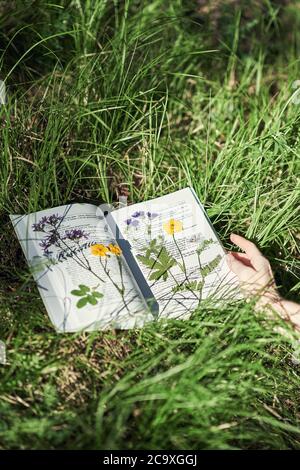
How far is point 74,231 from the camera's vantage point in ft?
5.07

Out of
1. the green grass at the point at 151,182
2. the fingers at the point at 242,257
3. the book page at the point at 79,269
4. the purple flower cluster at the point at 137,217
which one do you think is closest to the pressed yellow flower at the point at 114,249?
the book page at the point at 79,269

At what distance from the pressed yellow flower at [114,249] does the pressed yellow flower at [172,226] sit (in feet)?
0.60

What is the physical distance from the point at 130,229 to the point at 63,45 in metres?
0.78

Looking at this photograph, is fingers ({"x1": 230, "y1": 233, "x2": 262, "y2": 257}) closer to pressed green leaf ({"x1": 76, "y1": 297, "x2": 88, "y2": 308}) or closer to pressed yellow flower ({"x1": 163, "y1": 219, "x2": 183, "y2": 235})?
pressed yellow flower ({"x1": 163, "y1": 219, "x2": 183, "y2": 235})


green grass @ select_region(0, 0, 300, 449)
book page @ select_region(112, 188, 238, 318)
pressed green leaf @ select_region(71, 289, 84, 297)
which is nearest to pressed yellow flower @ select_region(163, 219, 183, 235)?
book page @ select_region(112, 188, 238, 318)

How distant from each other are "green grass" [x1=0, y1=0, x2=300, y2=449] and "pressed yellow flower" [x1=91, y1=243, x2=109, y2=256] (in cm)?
19

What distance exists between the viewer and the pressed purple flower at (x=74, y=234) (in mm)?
1531

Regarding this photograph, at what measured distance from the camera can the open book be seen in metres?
1.41

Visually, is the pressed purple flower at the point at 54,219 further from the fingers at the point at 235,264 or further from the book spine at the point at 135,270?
the fingers at the point at 235,264

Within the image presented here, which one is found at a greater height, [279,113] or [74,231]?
[279,113]

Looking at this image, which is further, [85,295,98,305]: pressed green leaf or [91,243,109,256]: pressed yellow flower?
[91,243,109,256]: pressed yellow flower
